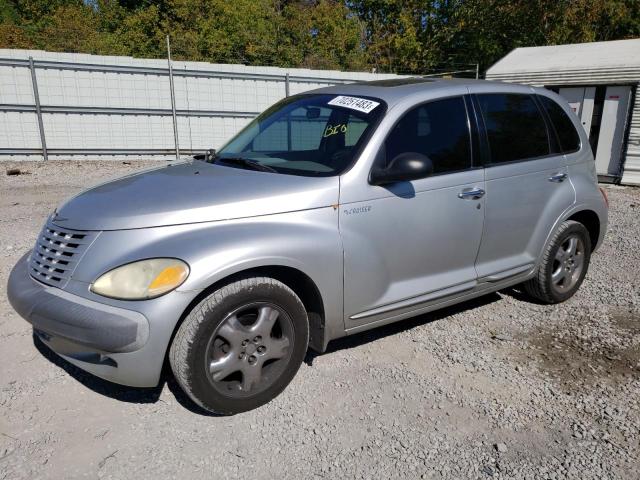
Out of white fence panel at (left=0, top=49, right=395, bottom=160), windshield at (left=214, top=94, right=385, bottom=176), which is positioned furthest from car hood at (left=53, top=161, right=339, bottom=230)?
white fence panel at (left=0, top=49, right=395, bottom=160)

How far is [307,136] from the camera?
375cm

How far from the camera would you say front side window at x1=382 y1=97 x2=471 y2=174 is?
10.9 feet

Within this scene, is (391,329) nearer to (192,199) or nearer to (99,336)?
(192,199)

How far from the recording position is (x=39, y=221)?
22.4ft

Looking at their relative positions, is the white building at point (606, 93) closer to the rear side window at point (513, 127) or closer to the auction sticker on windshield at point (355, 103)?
the rear side window at point (513, 127)

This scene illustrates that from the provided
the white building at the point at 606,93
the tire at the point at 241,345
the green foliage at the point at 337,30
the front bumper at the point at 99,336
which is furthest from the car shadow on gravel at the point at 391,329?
the green foliage at the point at 337,30

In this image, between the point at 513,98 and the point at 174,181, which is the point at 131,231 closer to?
the point at 174,181

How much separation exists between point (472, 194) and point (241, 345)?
188cm

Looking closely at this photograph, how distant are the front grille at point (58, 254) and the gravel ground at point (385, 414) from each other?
29.5 inches

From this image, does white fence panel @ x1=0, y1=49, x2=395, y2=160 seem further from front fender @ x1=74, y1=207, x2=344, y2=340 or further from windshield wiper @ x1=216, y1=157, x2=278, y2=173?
front fender @ x1=74, y1=207, x2=344, y2=340

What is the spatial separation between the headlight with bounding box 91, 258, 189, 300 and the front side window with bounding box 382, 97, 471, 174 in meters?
1.45

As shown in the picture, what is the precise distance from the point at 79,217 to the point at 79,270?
14.2 inches

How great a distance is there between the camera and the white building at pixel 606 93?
414 inches

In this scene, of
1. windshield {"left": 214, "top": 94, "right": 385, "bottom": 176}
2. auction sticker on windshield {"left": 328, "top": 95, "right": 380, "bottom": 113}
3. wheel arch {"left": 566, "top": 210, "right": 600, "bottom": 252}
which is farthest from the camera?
Result: wheel arch {"left": 566, "top": 210, "right": 600, "bottom": 252}
